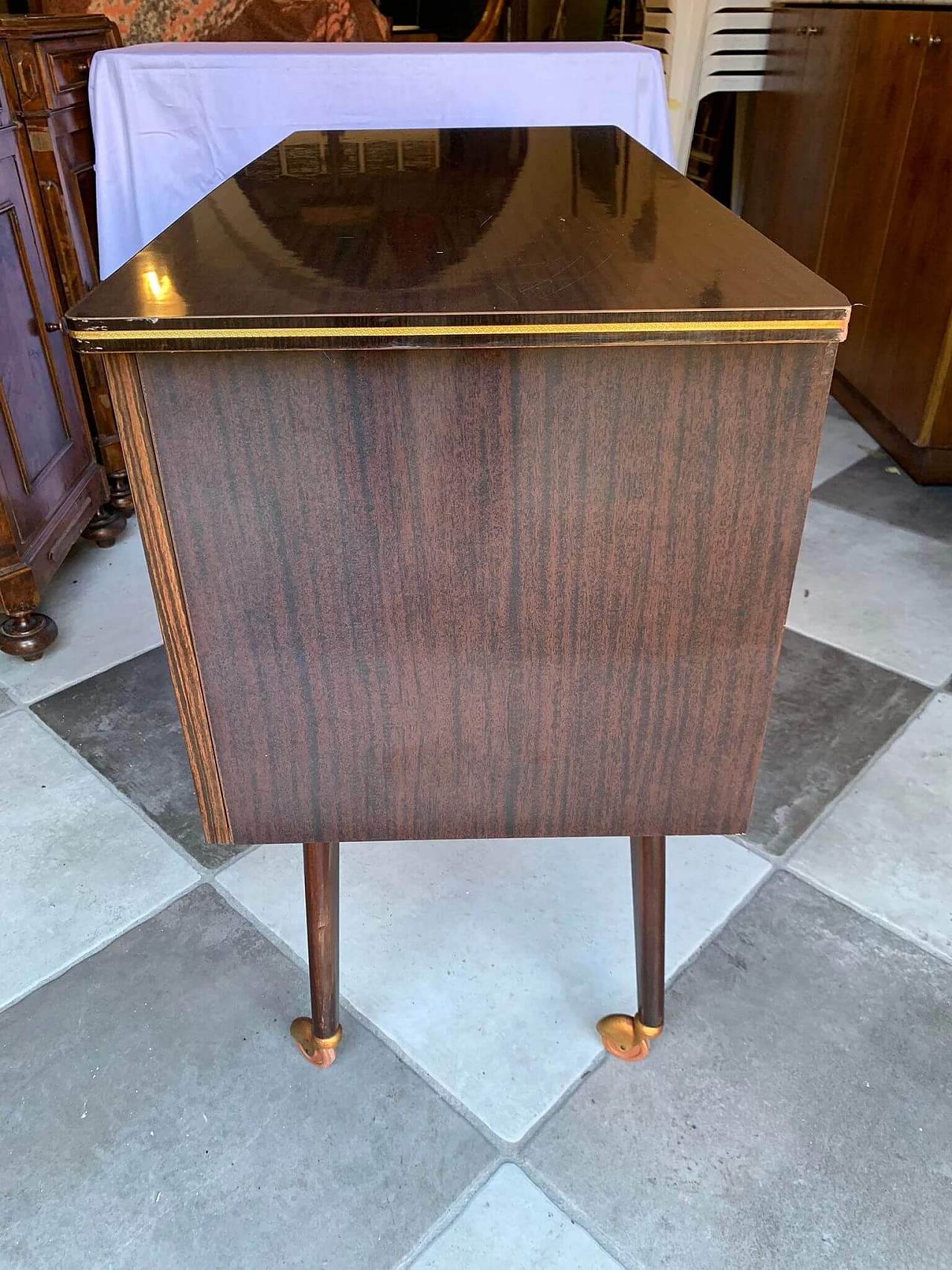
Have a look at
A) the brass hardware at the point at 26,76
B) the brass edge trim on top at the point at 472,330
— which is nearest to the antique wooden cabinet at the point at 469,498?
the brass edge trim on top at the point at 472,330

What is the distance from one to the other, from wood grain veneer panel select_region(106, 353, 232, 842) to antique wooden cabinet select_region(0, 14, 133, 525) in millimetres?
945

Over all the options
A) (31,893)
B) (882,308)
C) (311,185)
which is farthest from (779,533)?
(882,308)

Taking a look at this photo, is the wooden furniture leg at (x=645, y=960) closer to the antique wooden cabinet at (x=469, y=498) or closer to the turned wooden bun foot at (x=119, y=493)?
the antique wooden cabinet at (x=469, y=498)

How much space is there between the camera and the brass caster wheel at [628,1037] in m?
0.95

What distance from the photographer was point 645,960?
91 cm

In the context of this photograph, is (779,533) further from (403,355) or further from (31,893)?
(31,893)

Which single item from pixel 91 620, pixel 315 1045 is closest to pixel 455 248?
pixel 315 1045

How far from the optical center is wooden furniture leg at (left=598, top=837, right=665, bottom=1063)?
0.88 m

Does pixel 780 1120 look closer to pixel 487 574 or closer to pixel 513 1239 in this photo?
pixel 513 1239

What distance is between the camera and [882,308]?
212cm

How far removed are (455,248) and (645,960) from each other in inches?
25.6

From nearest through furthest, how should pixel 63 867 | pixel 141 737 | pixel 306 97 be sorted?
pixel 63 867 < pixel 141 737 < pixel 306 97

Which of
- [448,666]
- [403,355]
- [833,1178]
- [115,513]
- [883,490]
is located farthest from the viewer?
[883,490]

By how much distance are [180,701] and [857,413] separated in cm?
205
